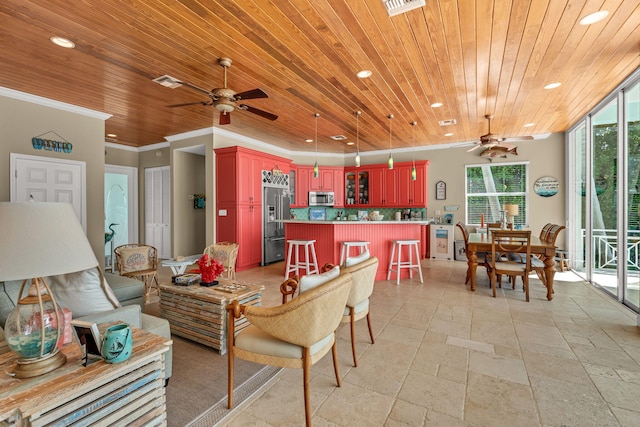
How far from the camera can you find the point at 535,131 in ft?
20.2

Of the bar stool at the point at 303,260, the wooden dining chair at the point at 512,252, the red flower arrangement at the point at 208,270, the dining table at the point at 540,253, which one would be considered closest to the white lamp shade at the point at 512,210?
the dining table at the point at 540,253

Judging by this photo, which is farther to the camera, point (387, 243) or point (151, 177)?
point (151, 177)

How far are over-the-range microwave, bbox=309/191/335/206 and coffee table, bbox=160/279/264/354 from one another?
5.23 m

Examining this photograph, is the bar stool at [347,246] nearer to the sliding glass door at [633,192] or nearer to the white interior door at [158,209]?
the sliding glass door at [633,192]

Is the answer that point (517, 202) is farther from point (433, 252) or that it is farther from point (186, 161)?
point (186, 161)

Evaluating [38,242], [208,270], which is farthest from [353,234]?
[38,242]

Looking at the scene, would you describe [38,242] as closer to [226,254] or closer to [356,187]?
[226,254]

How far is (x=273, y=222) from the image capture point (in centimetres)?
655

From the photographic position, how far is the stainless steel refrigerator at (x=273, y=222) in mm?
6367

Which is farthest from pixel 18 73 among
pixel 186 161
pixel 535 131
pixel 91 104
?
pixel 535 131

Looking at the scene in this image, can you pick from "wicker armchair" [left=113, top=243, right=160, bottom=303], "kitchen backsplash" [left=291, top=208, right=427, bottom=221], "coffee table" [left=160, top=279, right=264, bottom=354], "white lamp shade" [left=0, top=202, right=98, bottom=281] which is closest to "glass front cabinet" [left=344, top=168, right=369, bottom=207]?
"kitchen backsplash" [left=291, top=208, right=427, bottom=221]

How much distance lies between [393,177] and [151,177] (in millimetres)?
6104

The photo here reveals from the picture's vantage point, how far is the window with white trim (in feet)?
21.8

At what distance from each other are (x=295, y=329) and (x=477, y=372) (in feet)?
5.14
